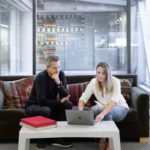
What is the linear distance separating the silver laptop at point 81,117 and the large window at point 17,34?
99.7 inches

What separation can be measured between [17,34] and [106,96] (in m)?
2.43

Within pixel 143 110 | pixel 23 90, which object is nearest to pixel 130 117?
pixel 143 110

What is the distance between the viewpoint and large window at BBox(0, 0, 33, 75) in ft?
17.1

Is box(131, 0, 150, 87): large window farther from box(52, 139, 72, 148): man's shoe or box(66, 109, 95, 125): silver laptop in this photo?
box(66, 109, 95, 125): silver laptop

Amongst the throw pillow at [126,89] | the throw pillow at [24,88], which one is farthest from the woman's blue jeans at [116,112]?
the throw pillow at [24,88]

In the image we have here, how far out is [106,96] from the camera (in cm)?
356

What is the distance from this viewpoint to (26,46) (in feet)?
17.2

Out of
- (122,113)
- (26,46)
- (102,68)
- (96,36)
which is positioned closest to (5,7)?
(26,46)

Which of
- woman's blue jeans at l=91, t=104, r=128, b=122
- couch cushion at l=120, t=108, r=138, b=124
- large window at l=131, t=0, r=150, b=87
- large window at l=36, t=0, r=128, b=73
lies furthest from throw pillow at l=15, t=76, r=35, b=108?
large window at l=131, t=0, r=150, b=87

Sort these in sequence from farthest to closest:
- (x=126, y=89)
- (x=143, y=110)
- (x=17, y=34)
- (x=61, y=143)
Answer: (x=17, y=34) → (x=126, y=89) → (x=143, y=110) → (x=61, y=143)

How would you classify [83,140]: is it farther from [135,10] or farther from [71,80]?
[135,10]

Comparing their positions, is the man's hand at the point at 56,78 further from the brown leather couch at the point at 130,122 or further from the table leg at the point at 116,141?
the table leg at the point at 116,141

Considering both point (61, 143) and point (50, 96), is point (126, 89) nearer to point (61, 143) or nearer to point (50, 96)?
point (50, 96)

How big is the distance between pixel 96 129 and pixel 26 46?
9.53 feet
